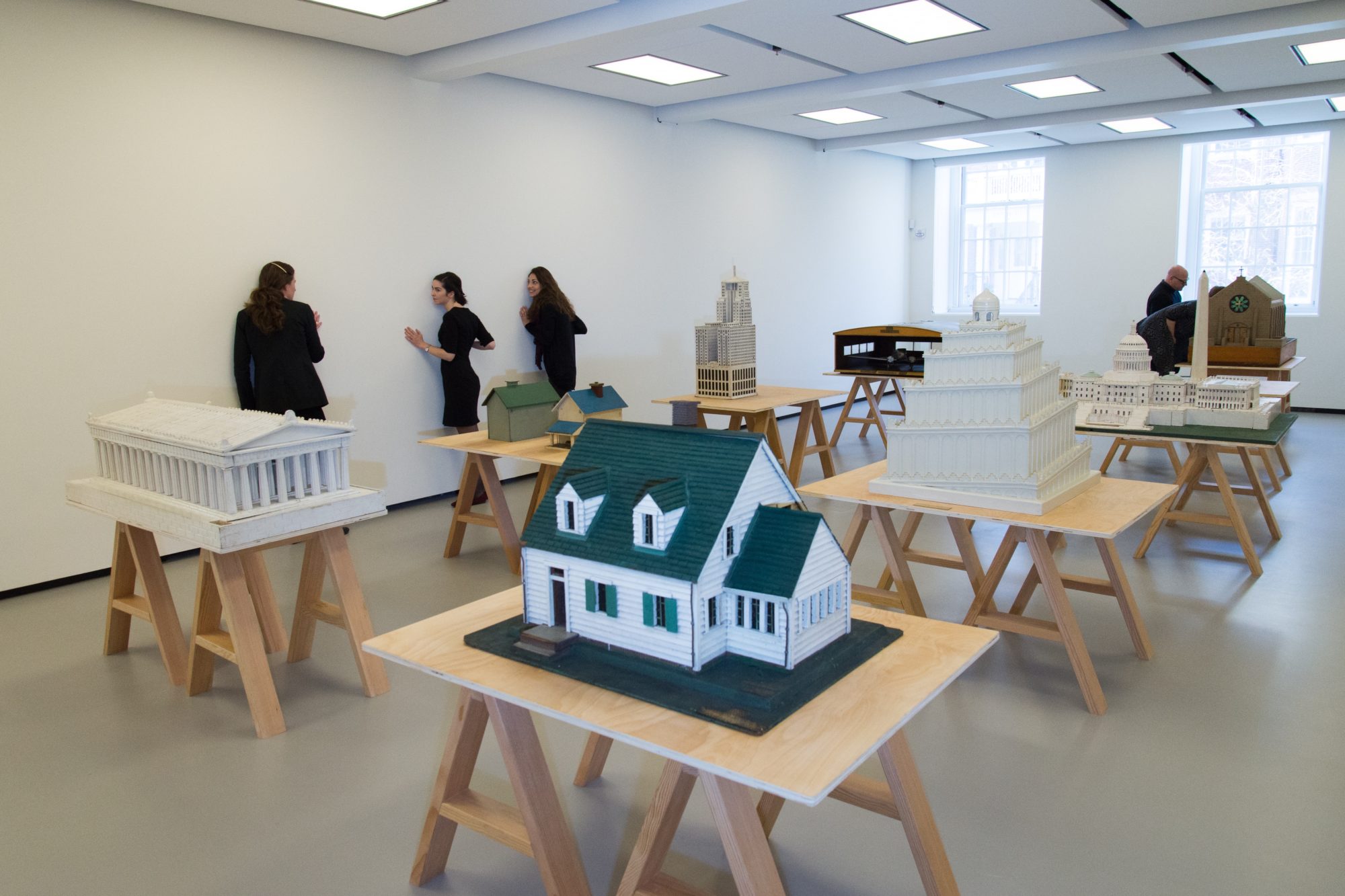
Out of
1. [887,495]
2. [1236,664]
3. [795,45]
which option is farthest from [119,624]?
[795,45]

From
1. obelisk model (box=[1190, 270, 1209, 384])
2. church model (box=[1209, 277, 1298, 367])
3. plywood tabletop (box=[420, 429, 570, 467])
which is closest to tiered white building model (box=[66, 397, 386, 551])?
plywood tabletop (box=[420, 429, 570, 467])

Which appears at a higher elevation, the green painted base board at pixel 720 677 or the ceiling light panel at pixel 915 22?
the ceiling light panel at pixel 915 22

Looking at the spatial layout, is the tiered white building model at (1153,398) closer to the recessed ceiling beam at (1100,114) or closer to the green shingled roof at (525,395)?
the green shingled roof at (525,395)

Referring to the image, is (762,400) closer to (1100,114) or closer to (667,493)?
(667,493)

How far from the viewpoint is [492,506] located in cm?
550

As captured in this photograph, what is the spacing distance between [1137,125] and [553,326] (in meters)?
7.30

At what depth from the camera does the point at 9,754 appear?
3.34m

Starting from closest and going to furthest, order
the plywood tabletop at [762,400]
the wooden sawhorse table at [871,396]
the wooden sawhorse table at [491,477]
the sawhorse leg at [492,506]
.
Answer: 1. the wooden sawhorse table at [491,477]
2. the sawhorse leg at [492,506]
3. the plywood tabletop at [762,400]
4. the wooden sawhorse table at [871,396]

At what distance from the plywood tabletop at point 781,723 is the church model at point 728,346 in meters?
4.79

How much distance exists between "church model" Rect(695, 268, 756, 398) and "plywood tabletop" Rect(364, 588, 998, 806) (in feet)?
15.7

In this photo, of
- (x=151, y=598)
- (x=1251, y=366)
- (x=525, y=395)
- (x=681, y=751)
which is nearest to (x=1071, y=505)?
(x=681, y=751)

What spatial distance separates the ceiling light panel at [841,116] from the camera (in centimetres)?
914

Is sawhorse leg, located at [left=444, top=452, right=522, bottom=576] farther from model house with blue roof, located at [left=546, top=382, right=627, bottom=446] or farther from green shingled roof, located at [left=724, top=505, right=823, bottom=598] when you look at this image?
green shingled roof, located at [left=724, top=505, right=823, bottom=598]

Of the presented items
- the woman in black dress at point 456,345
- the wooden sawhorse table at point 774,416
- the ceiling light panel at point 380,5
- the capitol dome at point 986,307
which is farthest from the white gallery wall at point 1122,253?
the ceiling light panel at point 380,5
